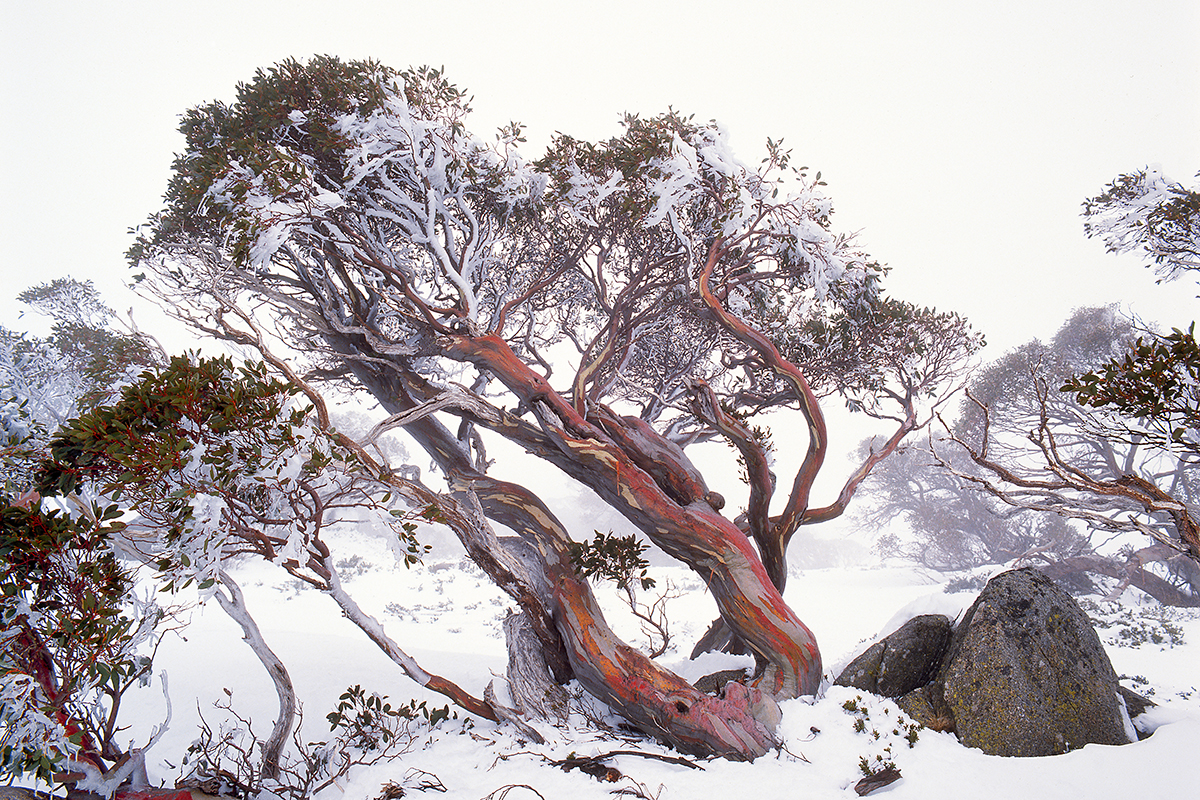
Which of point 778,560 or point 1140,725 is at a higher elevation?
point 778,560

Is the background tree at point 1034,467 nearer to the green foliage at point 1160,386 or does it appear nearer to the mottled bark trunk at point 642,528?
the green foliage at point 1160,386

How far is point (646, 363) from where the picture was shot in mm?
10844

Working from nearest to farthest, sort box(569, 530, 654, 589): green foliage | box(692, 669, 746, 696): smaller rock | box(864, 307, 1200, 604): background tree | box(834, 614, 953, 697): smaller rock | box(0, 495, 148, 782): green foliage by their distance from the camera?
box(0, 495, 148, 782): green foliage < box(569, 530, 654, 589): green foliage < box(834, 614, 953, 697): smaller rock < box(692, 669, 746, 696): smaller rock < box(864, 307, 1200, 604): background tree

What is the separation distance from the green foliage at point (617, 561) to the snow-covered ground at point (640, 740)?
6.14 feet

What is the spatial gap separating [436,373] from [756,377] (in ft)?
20.3

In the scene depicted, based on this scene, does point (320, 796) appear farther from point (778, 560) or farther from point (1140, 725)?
point (1140, 725)

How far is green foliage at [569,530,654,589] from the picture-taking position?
22.5ft

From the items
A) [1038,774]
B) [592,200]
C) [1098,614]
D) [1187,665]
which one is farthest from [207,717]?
[1098,614]

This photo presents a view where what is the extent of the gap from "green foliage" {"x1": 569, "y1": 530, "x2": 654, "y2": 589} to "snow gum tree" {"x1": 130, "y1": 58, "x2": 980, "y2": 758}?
56cm

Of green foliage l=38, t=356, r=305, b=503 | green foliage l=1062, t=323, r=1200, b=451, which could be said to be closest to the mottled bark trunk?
green foliage l=38, t=356, r=305, b=503


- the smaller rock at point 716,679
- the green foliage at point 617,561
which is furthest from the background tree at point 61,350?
the smaller rock at point 716,679

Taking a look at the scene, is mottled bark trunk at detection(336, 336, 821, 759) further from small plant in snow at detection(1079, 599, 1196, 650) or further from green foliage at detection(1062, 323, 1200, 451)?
small plant in snow at detection(1079, 599, 1196, 650)

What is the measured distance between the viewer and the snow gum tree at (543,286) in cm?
664

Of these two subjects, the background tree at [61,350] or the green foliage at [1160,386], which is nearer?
the green foliage at [1160,386]
